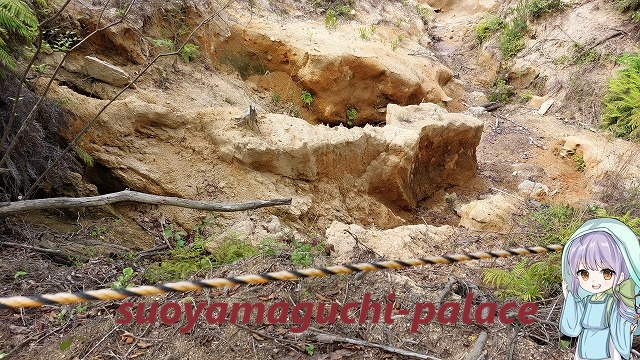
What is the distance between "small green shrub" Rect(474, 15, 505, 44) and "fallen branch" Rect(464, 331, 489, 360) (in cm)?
1300

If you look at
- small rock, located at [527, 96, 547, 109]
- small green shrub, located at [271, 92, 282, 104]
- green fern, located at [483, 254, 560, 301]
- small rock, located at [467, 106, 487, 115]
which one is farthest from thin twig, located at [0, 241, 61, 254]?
small rock, located at [527, 96, 547, 109]

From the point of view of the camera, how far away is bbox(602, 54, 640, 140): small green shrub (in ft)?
25.9

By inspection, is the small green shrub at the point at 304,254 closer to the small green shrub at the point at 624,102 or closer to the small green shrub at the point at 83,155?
the small green shrub at the point at 83,155

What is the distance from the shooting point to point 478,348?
2.45 metres

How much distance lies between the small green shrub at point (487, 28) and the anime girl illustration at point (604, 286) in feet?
42.9

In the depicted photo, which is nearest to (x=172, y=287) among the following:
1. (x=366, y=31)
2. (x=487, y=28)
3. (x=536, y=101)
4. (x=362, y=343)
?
(x=362, y=343)

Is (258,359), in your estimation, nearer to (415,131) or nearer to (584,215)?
(584,215)

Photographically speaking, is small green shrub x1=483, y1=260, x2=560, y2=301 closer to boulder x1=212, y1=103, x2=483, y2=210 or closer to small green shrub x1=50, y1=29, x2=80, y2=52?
boulder x1=212, y1=103, x2=483, y2=210

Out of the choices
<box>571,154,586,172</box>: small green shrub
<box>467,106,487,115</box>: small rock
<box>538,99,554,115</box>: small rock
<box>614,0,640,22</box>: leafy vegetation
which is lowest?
<box>571,154,586,172</box>: small green shrub

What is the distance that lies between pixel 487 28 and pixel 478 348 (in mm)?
13435

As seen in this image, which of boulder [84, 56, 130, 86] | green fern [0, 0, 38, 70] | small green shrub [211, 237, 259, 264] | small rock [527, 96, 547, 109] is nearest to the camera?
green fern [0, 0, 38, 70]

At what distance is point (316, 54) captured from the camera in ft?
26.8

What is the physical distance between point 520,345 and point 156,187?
4006 millimetres

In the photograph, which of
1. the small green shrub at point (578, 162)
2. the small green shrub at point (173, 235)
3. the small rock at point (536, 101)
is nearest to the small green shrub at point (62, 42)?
the small green shrub at point (173, 235)
